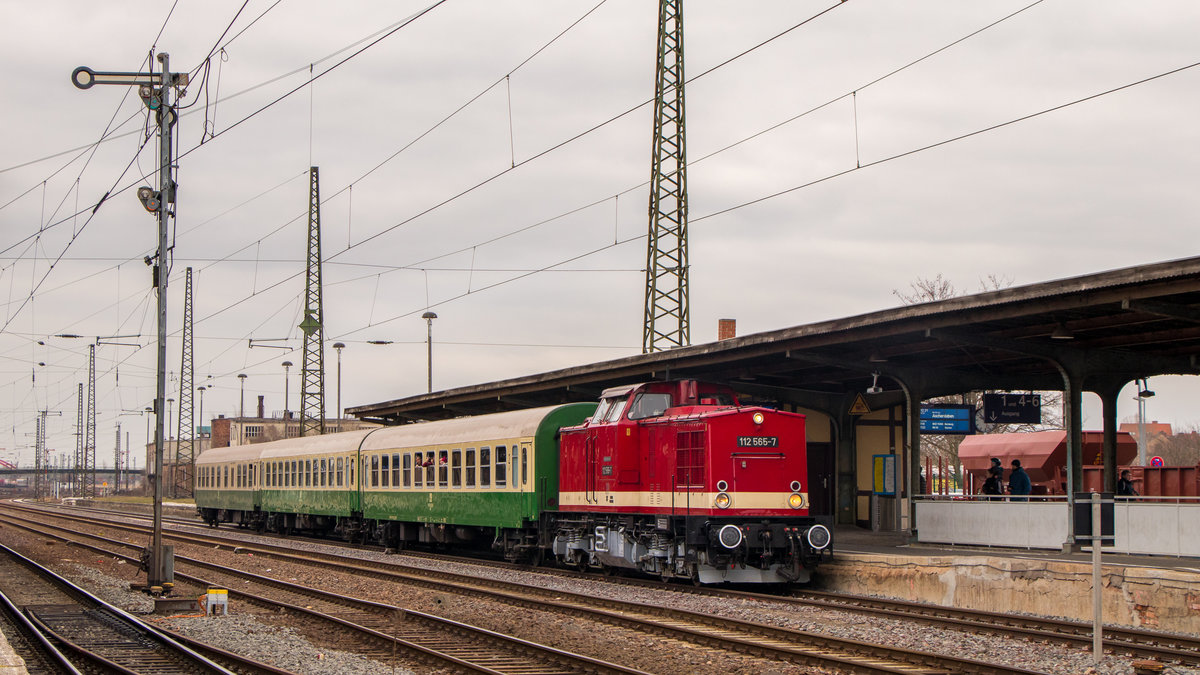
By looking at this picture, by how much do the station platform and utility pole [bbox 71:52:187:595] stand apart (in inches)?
455

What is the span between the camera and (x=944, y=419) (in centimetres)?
2494

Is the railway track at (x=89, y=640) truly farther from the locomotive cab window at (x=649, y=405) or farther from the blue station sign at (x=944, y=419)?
the blue station sign at (x=944, y=419)

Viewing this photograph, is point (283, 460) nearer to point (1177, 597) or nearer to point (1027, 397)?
point (1027, 397)

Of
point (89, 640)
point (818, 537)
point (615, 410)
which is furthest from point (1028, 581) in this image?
point (89, 640)

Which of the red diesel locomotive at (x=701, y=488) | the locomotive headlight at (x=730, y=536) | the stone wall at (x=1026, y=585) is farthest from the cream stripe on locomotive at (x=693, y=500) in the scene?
the stone wall at (x=1026, y=585)

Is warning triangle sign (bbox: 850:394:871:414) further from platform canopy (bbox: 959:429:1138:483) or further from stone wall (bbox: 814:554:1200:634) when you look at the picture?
platform canopy (bbox: 959:429:1138:483)

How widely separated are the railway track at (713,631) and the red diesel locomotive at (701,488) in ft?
7.06

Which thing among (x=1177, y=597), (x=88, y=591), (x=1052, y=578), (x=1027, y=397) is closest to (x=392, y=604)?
(x=88, y=591)

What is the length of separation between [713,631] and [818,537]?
458 centimetres

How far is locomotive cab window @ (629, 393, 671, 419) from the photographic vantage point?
20.5 m

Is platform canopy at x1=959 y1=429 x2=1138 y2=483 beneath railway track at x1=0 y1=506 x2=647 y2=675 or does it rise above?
above

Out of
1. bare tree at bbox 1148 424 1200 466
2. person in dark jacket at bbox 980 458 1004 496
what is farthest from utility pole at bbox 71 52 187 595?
bare tree at bbox 1148 424 1200 466

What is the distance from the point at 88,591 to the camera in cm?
2094

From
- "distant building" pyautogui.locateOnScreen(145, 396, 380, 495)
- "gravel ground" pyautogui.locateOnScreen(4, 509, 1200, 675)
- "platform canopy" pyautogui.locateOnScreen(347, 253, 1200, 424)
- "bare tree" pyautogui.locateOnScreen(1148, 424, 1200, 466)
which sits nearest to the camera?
"gravel ground" pyautogui.locateOnScreen(4, 509, 1200, 675)
